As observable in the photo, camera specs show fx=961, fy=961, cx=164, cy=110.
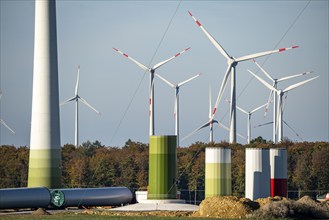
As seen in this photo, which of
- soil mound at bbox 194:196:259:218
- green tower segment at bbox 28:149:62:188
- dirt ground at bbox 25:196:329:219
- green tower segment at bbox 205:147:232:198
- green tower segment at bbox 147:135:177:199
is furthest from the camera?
green tower segment at bbox 28:149:62:188

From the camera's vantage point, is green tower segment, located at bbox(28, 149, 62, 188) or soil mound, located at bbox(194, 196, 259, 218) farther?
green tower segment, located at bbox(28, 149, 62, 188)

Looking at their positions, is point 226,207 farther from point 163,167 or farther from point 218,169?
point 163,167

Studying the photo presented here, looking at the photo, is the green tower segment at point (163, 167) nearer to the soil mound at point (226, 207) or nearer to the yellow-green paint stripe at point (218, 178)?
the yellow-green paint stripe at point (218, 178)

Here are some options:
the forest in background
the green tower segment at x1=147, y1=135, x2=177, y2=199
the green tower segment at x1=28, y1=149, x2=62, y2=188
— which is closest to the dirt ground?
the green tower segment at x1=147, y1=135, x2=177, y2=199

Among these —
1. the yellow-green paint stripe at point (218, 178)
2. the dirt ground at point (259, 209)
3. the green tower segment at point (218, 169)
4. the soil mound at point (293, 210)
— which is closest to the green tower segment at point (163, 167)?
the yellow-green paint stripe at point (218, 178)

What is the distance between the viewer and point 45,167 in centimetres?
8075

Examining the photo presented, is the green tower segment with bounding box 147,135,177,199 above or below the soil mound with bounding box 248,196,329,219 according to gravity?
above

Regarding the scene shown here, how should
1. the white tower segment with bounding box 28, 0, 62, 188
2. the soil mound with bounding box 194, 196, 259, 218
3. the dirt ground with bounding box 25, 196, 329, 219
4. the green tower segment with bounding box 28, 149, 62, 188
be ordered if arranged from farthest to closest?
the green tower segment with bounding box 28, 149, 62, 188, the white tower segment with bounding box 28, 0, 62, 188, the soil mound with bounding box 194, 196, 259, 218, the dirt ground with bounding box 25, 196, 329, 219

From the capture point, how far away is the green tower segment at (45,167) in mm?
80438

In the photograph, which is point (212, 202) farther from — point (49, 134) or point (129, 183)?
point (129, 183)

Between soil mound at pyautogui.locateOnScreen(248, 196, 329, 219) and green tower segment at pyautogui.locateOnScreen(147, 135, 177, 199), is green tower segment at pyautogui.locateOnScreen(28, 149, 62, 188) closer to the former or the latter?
green tower segment at pyautogui.locateOnScreen(147, 135, 177, 199)

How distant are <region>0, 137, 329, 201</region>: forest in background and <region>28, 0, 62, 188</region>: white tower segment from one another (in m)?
34.2

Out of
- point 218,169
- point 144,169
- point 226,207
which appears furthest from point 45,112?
point 144,169

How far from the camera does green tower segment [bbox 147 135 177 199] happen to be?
2901 inches
